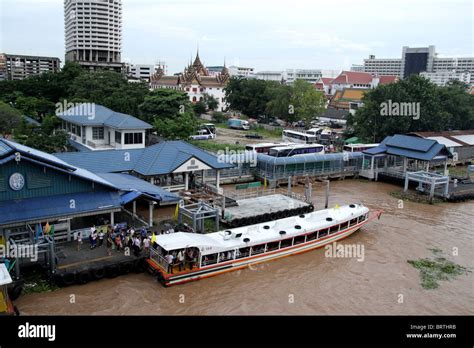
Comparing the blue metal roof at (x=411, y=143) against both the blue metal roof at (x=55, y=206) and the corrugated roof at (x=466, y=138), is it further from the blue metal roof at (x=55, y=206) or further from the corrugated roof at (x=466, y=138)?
the blue metal roof at (x=55, y=206)

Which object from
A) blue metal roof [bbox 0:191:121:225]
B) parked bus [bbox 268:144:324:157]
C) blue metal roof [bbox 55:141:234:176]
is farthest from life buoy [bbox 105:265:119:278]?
parked bus [bbox 268:144:324:157]

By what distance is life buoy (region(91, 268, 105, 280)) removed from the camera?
65.3ft

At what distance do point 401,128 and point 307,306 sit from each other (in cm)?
4093

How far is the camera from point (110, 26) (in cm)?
12962

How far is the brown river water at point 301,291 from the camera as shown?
1862 cm

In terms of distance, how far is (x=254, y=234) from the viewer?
2372 cm

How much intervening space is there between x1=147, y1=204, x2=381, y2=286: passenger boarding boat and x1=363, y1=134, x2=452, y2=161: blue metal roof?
56.6 feet

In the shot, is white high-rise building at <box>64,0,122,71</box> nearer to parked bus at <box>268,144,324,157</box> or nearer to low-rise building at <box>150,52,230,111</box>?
low-rise building at <box>150,52,230,111</box>

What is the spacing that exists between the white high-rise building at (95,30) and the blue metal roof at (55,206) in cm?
10786

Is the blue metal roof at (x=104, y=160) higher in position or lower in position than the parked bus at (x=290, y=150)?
higher

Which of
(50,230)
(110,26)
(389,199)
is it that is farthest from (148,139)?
(110,26)

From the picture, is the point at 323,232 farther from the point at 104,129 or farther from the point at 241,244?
the point at 104,129

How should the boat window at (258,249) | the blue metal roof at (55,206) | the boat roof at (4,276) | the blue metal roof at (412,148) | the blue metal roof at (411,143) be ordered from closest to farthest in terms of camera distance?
the boat roof at (4,276) < the blue metal roof at (55,206) < the boat window at (258,249) < the blue metal roof at (412,148) < the blue metal roof at (411,143)

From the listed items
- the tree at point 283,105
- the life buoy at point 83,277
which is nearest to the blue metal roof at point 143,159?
the life buoy at point 83,277
